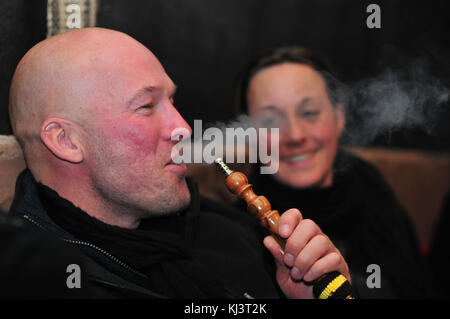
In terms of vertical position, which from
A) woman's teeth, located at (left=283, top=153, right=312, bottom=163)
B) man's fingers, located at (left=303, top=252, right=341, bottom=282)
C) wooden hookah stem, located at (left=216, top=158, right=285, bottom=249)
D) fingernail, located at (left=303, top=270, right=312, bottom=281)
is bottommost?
fingernail, located at (left=303, top=270, right=312, bottom=281)

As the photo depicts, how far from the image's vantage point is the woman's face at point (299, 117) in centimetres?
185

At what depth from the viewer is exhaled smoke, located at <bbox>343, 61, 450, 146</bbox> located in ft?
5.88

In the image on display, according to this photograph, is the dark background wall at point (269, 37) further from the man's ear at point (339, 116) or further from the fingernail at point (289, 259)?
the fingernail at point (289, 259)

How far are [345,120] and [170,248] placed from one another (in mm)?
1160

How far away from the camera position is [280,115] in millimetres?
1856

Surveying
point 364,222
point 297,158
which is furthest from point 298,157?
point 364,222

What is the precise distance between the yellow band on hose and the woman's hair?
109 cm

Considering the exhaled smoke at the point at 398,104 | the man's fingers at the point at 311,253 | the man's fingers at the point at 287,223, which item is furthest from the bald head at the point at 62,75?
the exhaled smoke at the point at 398,104

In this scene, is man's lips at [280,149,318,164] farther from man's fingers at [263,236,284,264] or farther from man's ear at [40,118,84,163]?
man's ear at [40,118,84,163]

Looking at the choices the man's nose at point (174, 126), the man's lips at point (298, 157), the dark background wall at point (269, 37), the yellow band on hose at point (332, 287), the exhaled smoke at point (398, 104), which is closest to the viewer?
the yellow band on hose at point (332, 287)

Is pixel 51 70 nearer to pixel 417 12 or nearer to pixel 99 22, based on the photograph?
pixel 99 22

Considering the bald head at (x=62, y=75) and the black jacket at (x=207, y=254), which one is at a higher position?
the bald head at (x=62, y=75)

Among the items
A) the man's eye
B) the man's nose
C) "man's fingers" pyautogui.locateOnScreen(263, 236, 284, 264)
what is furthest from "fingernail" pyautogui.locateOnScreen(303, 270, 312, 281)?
the man's eye
